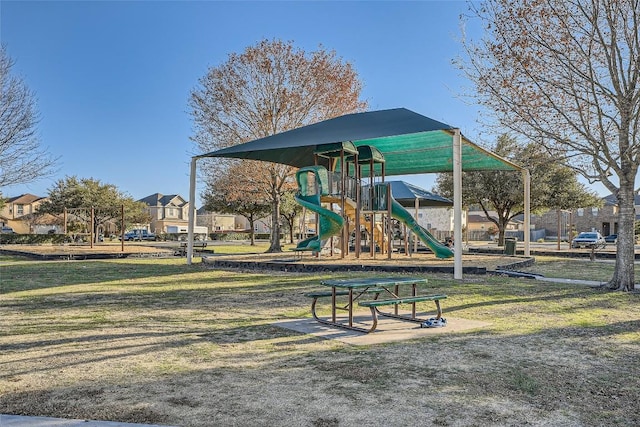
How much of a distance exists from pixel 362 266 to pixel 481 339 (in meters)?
8.71

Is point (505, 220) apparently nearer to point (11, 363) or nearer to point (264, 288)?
point (264, 288)

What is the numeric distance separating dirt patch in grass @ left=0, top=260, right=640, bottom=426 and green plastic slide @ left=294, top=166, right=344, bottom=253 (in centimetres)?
790

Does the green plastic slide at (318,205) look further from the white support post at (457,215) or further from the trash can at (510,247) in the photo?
the trash can at (510,247)

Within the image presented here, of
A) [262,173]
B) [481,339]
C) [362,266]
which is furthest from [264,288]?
[262,173]

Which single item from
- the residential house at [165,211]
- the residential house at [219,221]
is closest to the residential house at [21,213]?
the residential house at [165,211]

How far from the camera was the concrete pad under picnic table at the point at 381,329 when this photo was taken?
20.8 feet

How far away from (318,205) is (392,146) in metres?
4.80

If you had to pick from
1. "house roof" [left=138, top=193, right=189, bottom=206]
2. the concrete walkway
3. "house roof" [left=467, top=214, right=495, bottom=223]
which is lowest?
the concrete walkway

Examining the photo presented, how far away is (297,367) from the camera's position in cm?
498

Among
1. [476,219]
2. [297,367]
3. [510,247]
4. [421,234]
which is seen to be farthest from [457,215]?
[476,219]

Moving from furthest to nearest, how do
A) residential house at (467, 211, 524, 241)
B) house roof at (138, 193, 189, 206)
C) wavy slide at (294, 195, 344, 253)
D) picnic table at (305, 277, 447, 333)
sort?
house roof at (138, 193, 189, 206) → residential house at (467, 211, 524, 241) → wavy slide at (294, 195, 344, 253) → picnic table at (305, 277, 447, 333)

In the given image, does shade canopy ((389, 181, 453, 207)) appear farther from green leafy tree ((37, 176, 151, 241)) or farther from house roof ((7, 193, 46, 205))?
house roof ((7, 193, 46, 205))

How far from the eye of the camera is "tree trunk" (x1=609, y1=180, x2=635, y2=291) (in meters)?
11.6

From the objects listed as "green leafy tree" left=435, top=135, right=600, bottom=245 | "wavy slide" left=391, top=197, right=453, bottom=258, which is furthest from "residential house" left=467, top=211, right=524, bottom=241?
"wavy slide" left=391, top=197, right=453, bottom=258
